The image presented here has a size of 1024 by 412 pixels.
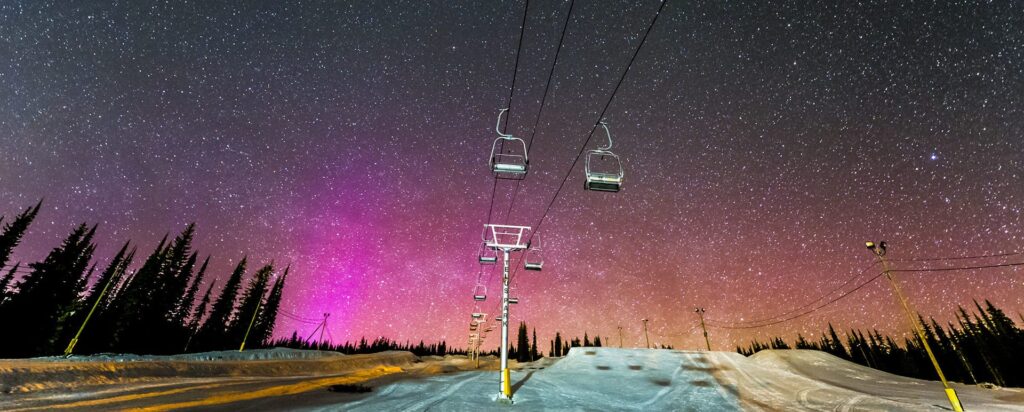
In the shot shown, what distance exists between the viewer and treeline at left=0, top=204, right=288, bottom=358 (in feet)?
163

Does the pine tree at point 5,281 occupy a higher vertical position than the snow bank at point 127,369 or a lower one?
higher

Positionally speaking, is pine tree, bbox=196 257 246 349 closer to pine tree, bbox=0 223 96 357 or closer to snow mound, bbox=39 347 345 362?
pine tree, bbox=0 223 96 357

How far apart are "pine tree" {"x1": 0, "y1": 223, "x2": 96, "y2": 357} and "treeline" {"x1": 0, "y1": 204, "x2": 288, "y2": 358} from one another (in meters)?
0.08

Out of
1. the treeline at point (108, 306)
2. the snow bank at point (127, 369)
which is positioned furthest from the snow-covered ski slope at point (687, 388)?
the treeline at point (108, 306)

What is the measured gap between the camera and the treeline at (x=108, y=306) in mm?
49688

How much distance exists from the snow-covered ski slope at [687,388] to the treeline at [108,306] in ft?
148

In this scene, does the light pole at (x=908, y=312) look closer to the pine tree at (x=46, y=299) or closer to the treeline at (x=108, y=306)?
the treeline at (x=108, y=306)

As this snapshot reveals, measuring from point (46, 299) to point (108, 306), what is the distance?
33.9 feet

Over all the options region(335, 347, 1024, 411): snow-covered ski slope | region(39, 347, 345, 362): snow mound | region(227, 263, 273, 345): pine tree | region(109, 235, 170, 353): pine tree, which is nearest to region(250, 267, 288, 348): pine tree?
region(227, 263, 273, 345): pine tree

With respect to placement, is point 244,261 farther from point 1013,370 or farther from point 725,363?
point 1013,370

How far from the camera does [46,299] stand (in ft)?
171

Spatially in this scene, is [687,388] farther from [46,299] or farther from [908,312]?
[46,299]

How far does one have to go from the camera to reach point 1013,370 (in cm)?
6856

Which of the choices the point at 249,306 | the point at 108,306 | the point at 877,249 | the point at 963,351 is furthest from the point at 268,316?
the point at 963,351
